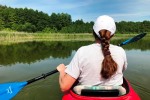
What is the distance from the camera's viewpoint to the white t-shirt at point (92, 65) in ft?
8.98

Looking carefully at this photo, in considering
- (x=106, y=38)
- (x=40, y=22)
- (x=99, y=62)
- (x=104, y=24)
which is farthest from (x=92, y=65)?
(x=40, y=22)

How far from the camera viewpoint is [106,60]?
8.75 feet

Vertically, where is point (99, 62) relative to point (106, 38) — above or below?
below

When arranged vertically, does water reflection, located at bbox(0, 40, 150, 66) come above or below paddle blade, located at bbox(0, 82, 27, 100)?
below

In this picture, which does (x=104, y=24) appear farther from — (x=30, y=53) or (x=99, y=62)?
(x=30, y=53)

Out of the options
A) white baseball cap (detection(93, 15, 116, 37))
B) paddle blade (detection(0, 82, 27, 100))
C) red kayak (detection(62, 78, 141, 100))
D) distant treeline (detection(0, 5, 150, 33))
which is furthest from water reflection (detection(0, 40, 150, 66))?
distant treeline (detection(0, 5, 150, 33))

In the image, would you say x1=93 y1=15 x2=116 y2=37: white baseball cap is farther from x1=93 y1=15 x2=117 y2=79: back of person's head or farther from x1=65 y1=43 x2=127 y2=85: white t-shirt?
x1=65 y1=43 x2=127 y2=85: white t-shirt

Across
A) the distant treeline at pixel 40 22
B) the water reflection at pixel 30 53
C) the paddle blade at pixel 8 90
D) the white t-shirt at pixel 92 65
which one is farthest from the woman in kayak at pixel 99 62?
the distant treeline at pixel 40 22

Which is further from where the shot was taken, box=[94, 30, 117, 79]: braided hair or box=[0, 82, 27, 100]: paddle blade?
box=[0, 82, 27, 100]: paddle blade

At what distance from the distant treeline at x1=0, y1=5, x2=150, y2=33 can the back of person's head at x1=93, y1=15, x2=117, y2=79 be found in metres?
55.7

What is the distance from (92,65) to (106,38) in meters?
0.34

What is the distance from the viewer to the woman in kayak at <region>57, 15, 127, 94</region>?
2712mm

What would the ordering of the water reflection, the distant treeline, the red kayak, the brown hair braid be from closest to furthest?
the brown hair braid
the red kayak
the water reflection
the distant treeline

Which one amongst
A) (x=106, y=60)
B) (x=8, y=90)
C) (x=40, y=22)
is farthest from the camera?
(x=40, y=22)
